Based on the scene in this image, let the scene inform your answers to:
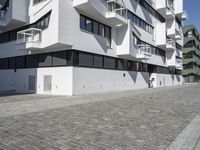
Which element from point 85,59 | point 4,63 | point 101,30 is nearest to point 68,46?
point 85,59

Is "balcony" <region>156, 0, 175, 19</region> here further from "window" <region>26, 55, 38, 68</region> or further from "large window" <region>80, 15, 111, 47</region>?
"window" <region>26, 55, 38, 68</region>

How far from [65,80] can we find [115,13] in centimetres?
850

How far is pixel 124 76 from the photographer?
25859 mm

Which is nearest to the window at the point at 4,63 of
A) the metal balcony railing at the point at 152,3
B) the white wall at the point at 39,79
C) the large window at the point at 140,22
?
the white wall at the point at 39,79

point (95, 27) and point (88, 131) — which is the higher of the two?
point (95, 27)

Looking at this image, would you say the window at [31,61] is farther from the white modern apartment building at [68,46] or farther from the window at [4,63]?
the window at [4,63]

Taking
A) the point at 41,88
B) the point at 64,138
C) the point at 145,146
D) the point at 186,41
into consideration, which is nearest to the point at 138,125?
the point at 145,146

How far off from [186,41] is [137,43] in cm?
4874

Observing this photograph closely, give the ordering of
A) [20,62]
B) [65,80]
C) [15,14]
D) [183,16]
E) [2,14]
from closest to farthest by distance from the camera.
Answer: [65,80]
[15,14]
[20,62]
[2,14]
[183,16]

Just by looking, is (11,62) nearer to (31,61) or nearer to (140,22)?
(31,61)

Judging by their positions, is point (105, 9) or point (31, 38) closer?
point (31, 38)

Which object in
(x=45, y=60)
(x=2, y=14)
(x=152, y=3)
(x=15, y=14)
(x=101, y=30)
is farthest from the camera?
(x=152, y=3)

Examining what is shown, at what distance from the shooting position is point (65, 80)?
58.8ft

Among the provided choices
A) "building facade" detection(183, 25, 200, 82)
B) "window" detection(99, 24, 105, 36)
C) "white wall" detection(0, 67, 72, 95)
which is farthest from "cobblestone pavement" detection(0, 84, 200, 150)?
"building facade" detection(183, 25, 200, 82)
